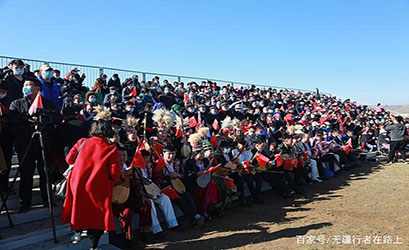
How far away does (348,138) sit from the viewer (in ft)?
49.2

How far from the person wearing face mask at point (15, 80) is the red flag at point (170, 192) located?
132 inches

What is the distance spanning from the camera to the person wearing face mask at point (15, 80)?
6.17 meters

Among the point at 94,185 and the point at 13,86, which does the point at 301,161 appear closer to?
the point at 94,185

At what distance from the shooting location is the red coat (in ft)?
12.8

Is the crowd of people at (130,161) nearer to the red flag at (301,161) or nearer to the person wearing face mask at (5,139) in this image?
the person wearing face mask at (5,139)

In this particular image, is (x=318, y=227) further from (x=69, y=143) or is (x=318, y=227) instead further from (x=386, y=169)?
(x=386, y=169)

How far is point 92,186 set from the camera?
396 centimetres

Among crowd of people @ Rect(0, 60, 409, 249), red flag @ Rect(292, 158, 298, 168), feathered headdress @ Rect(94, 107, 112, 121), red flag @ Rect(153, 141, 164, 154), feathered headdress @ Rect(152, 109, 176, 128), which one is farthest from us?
red flag @ Rect(292, 158, 298, 168)

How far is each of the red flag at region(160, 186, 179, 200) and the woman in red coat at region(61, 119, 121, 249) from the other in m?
1.84

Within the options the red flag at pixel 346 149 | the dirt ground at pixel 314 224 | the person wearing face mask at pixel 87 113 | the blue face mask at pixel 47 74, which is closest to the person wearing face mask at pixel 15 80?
the blue face mask at pixel 47 74

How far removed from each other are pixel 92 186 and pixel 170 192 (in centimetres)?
214

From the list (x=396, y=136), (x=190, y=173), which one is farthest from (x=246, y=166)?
(x=396, y=136)

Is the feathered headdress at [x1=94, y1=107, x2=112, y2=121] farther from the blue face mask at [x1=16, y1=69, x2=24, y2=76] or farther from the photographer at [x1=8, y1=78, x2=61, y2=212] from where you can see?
the blue face mask at [x1=16, y1=69, x2=24, y2=76]

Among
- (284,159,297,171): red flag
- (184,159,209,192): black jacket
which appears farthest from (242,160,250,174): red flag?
(184,159,209,192): black jacket
